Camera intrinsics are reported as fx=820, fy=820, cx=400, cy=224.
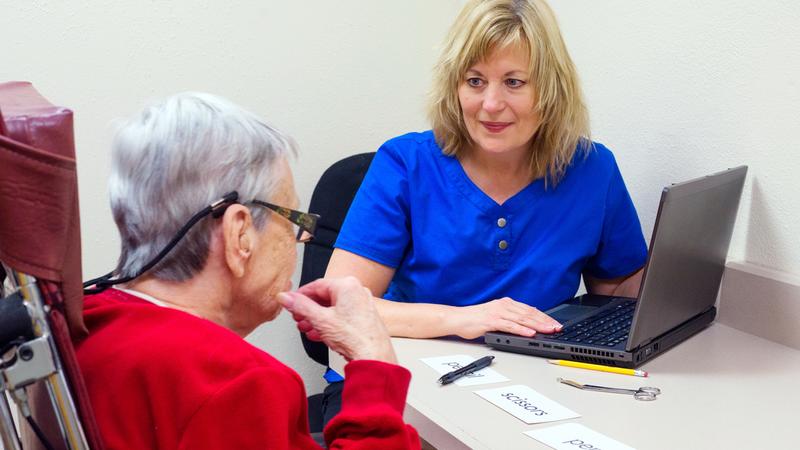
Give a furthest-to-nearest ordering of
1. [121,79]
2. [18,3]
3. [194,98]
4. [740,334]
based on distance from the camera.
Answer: [121,79]
[18,3]
[740,334]
[194,98]

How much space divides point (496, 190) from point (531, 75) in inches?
10.1

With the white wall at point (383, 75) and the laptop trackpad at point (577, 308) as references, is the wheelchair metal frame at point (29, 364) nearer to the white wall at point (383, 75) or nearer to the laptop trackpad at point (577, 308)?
the laptop trackpad at point (577, 308)

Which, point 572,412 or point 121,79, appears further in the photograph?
point 121,79

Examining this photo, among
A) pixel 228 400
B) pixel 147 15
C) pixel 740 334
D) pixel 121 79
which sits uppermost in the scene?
pixel 147 15

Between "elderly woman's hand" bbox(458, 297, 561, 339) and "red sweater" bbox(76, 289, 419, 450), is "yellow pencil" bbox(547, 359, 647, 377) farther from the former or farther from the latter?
"red sweater" bbox(76, 289, 419, 450)

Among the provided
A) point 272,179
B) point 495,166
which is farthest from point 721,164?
point 272,179

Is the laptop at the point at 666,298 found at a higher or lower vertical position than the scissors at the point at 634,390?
higher

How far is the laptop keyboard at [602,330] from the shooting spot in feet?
4.83

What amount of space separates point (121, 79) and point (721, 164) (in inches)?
59.5

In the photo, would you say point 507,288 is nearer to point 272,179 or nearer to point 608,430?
point 608,430

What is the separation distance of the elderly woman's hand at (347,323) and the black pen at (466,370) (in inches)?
10.1

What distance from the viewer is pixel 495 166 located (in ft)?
5.92

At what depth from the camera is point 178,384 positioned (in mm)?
865

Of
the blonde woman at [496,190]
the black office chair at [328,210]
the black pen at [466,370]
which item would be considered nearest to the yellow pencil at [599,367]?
the black pen at [466,370]
